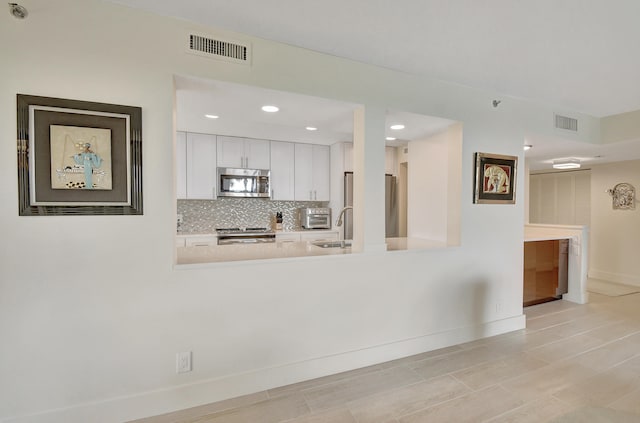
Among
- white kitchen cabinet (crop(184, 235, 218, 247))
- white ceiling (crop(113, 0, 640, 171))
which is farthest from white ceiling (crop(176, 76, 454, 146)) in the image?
white kitchen cabinet (crop(184, 235, 218, 247))

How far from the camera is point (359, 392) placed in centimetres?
217

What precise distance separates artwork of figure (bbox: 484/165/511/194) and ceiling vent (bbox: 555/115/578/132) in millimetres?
1099

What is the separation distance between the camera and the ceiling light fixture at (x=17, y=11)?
1.59 metres

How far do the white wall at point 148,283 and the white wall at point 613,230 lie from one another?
5460 mm

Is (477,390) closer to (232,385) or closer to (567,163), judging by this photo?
(232,385)

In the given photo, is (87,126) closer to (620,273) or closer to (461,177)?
(461,177)

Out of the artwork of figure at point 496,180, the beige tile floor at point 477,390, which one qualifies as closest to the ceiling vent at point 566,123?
the artwork of figure at point 496,180

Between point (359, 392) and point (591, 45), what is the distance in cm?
301

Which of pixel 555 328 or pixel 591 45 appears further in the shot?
pixel 555 328

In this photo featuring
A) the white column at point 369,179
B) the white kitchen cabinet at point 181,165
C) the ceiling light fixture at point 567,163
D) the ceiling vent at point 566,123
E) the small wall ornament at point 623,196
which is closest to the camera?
the white column at point 369,179

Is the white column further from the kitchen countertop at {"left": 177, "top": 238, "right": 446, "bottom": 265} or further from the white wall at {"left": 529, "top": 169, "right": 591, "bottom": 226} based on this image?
the white wall at {"left": 529, "top": 169, "right": 591, "bottom": 226}

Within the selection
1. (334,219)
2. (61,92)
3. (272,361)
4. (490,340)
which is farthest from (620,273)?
(61,92)

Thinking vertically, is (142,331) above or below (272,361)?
above

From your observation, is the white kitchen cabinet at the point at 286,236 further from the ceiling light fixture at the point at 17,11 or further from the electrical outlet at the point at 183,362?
the ceiling light fixture at the point at 17,11
